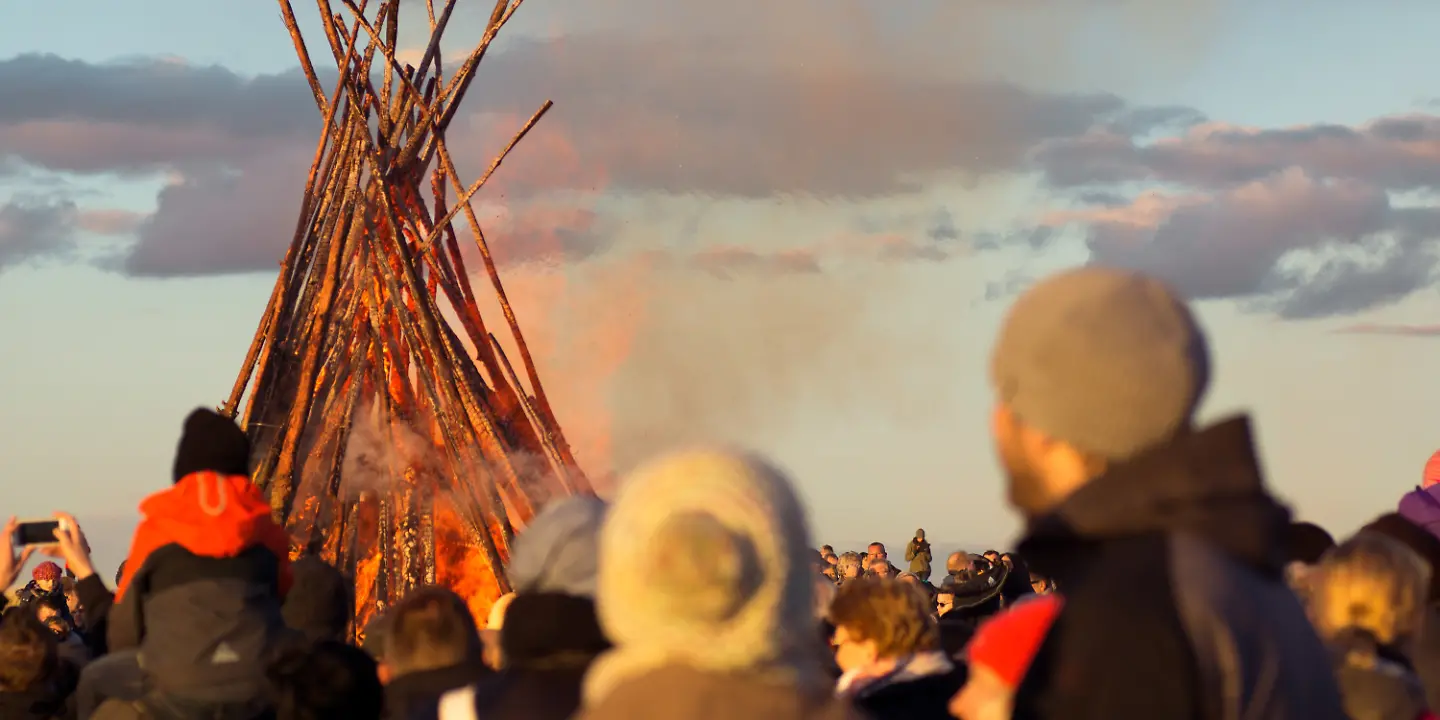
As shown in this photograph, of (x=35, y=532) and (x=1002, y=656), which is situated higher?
(x=35, y=532)

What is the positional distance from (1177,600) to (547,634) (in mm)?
1504

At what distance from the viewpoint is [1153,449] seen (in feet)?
7.62

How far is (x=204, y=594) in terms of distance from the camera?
5.23 meters

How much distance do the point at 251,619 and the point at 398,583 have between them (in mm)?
7411

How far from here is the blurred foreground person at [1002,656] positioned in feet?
8.00

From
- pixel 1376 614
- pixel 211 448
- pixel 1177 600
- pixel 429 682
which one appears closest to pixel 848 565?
pixel 211 448

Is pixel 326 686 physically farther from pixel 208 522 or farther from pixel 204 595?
pixel 208 522

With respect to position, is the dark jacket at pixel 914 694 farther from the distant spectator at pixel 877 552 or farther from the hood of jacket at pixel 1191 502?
the distant spectator at pixel 877 552

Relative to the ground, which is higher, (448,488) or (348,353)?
(348,353)

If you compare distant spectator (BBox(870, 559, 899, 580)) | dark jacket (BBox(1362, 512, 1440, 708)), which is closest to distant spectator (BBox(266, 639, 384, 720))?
dark jacket (BBox(1362, 512, 1440, 708))

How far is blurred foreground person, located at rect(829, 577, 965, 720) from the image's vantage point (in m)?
4.27

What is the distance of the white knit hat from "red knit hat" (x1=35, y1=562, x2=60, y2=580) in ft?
30.3

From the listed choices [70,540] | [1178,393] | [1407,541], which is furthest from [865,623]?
[70,540]

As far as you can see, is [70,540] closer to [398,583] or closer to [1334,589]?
[1334,589]
